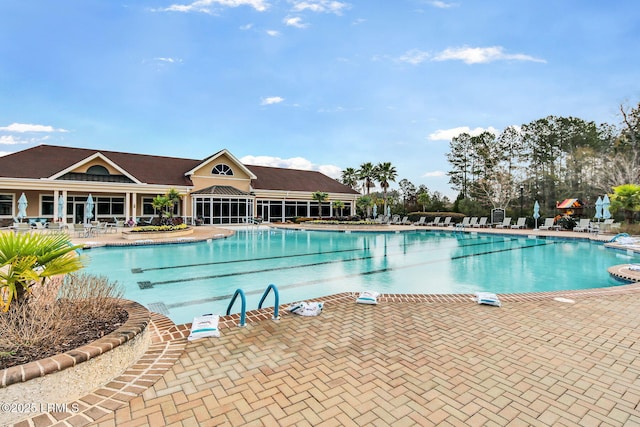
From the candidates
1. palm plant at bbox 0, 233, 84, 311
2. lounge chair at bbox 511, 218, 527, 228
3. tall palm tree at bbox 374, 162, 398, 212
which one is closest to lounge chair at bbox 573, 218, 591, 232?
lounge chair at bbox 511, 218, 527, 228

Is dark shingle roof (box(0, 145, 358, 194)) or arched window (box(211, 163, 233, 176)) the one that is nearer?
dark shingle roof (box(0, 145, 358, 194))

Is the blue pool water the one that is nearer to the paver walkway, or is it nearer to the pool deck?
the pool deck

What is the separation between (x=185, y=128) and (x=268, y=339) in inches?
1020

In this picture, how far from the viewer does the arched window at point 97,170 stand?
23.4 metres

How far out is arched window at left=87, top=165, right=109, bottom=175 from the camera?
23359mm

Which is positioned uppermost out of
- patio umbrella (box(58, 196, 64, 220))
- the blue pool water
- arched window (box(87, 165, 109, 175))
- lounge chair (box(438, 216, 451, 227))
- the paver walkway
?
arched window (box(87, 165, 109, 175))

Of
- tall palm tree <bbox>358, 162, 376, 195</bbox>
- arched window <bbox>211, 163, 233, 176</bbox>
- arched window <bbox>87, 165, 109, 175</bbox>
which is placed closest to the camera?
arched window <bbox>87, 165, 109, 175</bbox>

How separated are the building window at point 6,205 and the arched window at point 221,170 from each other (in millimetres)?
13637

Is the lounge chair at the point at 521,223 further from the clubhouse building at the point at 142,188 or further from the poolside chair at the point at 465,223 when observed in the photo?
the clubhouse building at the point at 142,188

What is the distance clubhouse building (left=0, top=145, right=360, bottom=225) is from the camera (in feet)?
70.1

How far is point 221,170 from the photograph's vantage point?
2898cm

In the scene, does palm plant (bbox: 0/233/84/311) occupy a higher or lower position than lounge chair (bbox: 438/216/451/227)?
higher

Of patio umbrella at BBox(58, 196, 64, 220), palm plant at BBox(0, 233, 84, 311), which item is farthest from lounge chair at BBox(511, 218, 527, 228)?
patio umbrella at BBox(58, 196, 64, 220)

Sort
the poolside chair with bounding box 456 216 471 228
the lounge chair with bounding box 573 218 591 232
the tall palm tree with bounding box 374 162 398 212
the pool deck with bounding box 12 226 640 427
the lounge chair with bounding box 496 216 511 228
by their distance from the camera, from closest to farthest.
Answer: the pool deck with bounding box 12 226 640 427, the lounge chair with bounding box 573 218 591 232, the lounge chair with bounding box 496 216 511 228, the poolside chair with bounding box 456 216 471 228, the tall palm tree with bounding box 374 162 398 212
